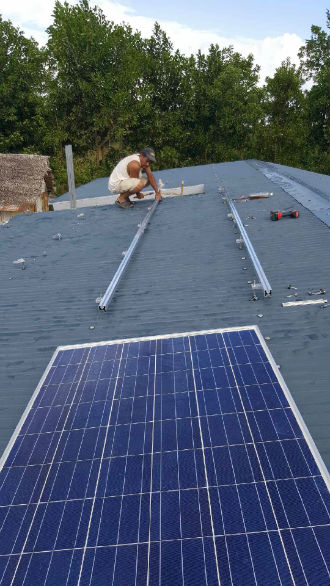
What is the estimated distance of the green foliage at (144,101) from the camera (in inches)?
1842

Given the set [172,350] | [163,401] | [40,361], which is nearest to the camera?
[163,401]

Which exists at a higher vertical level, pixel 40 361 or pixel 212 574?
pixel 212 574

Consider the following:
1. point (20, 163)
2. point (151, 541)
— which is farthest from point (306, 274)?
point (20, 163)

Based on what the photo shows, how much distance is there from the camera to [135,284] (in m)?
9.62

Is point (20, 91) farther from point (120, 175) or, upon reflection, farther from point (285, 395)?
point (285, 395)

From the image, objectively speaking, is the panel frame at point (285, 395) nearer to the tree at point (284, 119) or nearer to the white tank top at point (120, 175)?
the white tank top at point (120, 175)

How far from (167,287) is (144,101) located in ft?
148

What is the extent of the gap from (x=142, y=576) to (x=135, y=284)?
22.8ft

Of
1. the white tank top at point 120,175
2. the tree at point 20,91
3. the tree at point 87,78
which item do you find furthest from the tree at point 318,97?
the white tank top at point 120,175

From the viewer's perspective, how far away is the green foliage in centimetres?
4678

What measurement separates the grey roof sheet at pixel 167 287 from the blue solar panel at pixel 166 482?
96cm

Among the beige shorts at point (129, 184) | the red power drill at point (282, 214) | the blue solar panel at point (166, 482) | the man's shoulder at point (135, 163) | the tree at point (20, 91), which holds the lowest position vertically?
the blue solar panel at point (166, 482)

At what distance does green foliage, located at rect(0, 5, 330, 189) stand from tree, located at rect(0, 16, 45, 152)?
0.35 feet

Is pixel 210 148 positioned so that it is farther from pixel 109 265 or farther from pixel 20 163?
pixel 109 265
